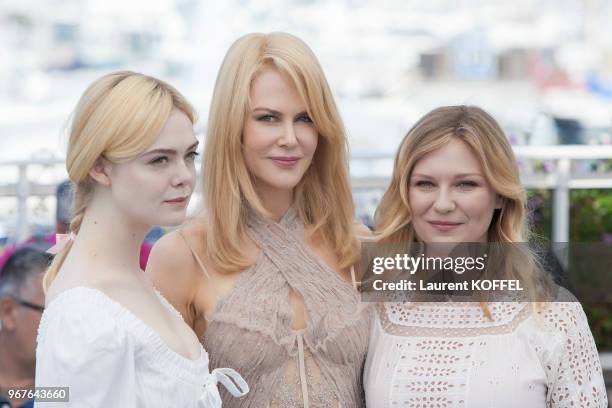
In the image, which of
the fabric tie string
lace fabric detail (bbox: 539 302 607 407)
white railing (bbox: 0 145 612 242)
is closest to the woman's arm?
the fabric tie string

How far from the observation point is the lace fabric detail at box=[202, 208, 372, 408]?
2.52 metres

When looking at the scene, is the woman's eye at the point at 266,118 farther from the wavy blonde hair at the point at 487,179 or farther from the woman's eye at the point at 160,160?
the woman's eye at the point at 160,160

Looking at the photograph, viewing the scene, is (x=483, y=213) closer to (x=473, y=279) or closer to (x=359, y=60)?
(x=473, y=279)

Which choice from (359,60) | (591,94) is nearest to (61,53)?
(359,60)

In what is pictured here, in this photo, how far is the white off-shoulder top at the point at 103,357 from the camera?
1.83 meters

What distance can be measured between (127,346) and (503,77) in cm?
1067

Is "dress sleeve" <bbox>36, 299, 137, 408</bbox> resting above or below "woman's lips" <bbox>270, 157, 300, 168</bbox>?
below

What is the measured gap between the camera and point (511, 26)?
1235 centimetres

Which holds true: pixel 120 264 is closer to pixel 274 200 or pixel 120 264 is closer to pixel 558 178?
pixel 274 200

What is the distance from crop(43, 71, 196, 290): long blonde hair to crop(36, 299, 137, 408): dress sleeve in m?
0.33

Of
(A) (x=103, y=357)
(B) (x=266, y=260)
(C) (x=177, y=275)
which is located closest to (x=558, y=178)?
(B) (x=266, y=260)

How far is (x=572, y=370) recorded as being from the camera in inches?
90.9

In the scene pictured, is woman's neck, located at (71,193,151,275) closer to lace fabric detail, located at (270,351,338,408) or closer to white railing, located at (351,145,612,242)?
lace fabric detail, located at (270,351,338,408)

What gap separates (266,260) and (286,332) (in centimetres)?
22
